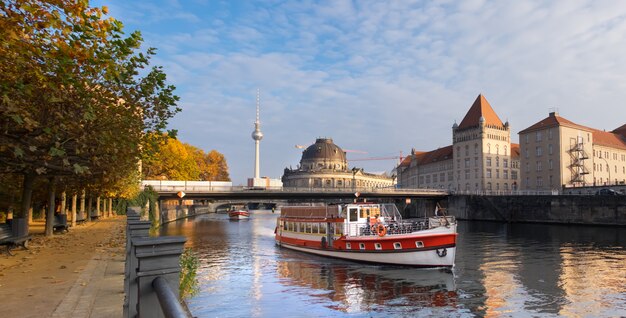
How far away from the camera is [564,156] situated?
90.4 meters

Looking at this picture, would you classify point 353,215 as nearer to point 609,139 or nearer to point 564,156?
point 564,156

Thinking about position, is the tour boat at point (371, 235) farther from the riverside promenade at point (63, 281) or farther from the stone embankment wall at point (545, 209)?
the stone embankment wall at point (545, 209)

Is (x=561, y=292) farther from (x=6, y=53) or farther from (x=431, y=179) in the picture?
(x=431, y=179)

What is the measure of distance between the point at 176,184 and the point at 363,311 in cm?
5331

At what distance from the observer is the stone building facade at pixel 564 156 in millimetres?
90688

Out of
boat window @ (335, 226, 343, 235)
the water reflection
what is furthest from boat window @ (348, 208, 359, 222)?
the water reflection

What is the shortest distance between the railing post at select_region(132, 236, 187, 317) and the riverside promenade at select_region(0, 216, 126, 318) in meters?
5.30

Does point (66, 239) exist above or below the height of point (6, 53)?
below

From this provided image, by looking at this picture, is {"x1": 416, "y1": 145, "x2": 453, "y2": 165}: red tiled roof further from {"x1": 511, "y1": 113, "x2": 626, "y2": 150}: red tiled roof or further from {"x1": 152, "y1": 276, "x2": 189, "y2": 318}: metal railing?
{"x1": 152, "y1": 276, "x2": 189, "y2": 318}: metal railing

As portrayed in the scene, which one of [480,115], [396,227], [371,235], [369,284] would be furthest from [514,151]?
[369,284]

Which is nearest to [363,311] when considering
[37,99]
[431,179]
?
[37,99]

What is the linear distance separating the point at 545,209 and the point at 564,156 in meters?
25.3

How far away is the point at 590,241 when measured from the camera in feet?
143

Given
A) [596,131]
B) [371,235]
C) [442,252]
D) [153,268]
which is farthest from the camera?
[596,131]
